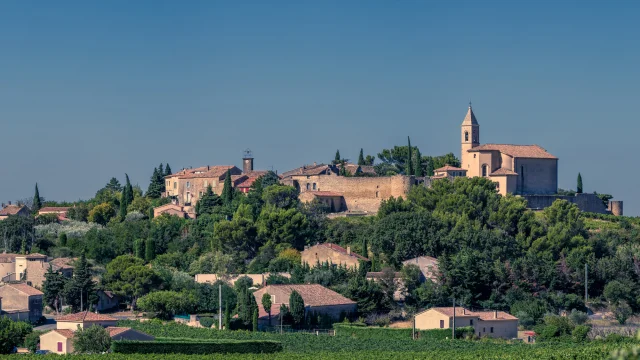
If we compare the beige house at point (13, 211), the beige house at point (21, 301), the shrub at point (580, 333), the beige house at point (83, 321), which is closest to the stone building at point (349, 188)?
the beige house at point (13, 211)

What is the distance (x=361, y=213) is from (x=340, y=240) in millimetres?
6878

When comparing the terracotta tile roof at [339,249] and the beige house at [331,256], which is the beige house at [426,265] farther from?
the beige house at [331,256]

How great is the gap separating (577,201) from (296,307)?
88.9 feet

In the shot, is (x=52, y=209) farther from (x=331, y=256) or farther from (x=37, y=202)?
(x=331, y=256)

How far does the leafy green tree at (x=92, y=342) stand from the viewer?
37.8 metres

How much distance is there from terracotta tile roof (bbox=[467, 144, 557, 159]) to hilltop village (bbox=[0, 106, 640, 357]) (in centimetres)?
19

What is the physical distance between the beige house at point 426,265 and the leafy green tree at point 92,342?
1895 cm

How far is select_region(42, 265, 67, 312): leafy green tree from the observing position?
51853mm

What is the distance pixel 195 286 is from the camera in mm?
51406

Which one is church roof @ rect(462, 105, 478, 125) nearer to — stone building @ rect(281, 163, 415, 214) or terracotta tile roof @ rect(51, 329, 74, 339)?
stone building @ rect(281, 163, 415, 214)

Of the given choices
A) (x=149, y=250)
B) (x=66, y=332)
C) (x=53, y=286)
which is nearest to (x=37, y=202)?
(x=149, y=250)

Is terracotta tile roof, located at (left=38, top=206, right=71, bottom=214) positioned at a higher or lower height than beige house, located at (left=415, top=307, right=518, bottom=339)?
higher

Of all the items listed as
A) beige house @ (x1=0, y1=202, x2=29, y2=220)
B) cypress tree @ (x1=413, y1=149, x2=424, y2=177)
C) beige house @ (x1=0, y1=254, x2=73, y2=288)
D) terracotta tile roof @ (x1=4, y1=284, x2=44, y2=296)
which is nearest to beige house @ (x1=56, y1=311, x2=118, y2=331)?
terracotta tile roof @ (x1=4, y1=284, x2=44, y2=296)

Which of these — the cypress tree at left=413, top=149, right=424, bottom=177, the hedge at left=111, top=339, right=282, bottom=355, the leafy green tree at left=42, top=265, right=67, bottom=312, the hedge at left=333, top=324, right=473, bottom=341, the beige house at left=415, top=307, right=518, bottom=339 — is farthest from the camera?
the cypress tree at left=413, top=149, right=424, bottom=177
